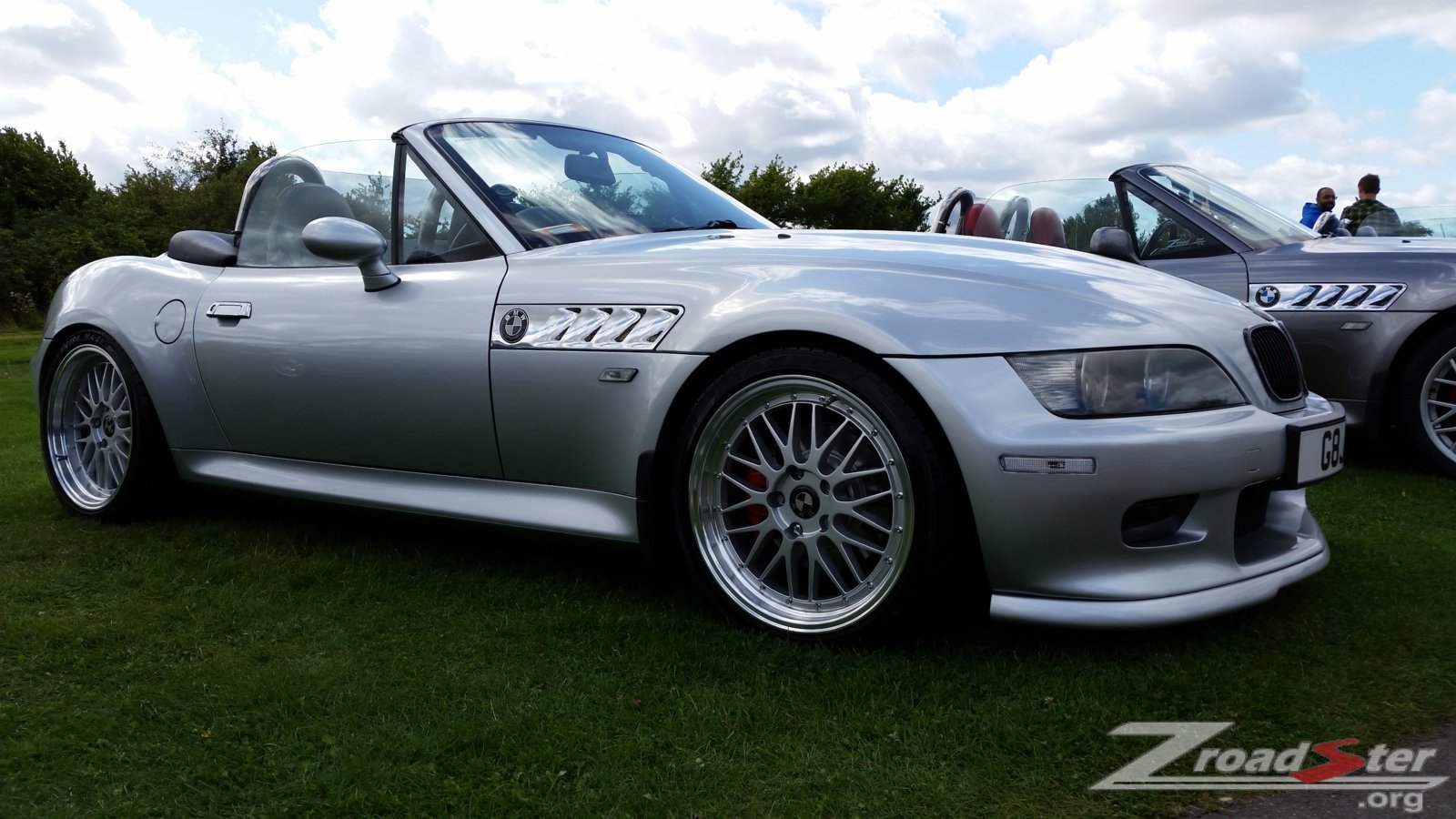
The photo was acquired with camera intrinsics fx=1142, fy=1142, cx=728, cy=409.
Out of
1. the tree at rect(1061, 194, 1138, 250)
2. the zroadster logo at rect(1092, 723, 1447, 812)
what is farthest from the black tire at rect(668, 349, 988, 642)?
the tree at rect(1061, 194, 1138, 250)

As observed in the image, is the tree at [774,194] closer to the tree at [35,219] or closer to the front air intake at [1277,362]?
the tree at [35,219]

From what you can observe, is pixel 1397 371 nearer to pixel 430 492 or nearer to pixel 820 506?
pixel 820 506

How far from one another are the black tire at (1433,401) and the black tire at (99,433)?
488cm

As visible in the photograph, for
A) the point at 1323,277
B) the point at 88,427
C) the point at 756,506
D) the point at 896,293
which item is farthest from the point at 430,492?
the point at 1323,277

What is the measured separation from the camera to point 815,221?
4341 centimetres

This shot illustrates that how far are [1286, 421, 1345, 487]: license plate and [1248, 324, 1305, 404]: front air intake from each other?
0.36ft

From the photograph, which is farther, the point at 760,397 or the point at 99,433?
the point at 99,433

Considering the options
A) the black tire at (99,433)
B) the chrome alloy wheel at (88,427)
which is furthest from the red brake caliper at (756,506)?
the chrome alloy wheel at (88,427)

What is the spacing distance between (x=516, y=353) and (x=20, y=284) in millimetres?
31712

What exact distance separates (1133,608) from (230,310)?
2.90 m

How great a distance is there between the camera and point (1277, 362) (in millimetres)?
2814

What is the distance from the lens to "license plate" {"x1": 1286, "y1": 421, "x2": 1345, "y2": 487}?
2584 mm

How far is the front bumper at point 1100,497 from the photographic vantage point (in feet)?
7.81

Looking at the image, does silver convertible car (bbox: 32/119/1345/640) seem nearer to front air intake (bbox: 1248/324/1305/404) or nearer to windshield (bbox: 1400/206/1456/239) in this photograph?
front air intake (bbox: 1248/324/1305/404)
